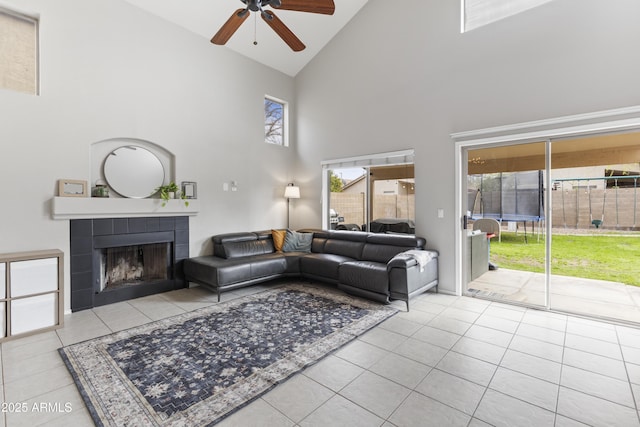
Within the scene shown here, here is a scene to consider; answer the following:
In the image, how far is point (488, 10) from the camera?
399 cm

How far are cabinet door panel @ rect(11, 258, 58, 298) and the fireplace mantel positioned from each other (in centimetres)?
64

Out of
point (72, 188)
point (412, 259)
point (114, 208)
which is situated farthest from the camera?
point (114, 208)

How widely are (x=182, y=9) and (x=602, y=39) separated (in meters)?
5.28

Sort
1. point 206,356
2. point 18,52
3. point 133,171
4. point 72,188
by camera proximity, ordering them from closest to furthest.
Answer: point 206,356 < point 18,52 < point 72,188 < point 133,171

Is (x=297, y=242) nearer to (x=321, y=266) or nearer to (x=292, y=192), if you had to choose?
(x=321, y=266)

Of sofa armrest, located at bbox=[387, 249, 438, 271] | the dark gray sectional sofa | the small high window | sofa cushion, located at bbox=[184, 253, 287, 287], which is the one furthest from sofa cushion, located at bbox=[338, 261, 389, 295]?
the small high window

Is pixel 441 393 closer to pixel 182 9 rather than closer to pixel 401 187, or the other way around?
pixel 401 187

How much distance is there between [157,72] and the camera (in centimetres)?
443

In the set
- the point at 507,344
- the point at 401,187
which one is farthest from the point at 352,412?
the point at 401,187

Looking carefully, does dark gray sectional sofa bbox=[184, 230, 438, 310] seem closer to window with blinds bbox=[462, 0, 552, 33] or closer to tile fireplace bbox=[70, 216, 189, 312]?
tile fireplace bbox=[70, 216, 189, 312]

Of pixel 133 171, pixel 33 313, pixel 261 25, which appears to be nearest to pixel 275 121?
pixel 261 25

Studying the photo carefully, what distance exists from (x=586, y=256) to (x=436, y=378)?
284cm

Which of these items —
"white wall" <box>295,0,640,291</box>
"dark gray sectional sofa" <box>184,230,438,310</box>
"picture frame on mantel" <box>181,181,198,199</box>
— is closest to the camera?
"white wall" <box>295,0,640,291</box>

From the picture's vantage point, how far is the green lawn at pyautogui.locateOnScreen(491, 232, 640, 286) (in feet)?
11.3
